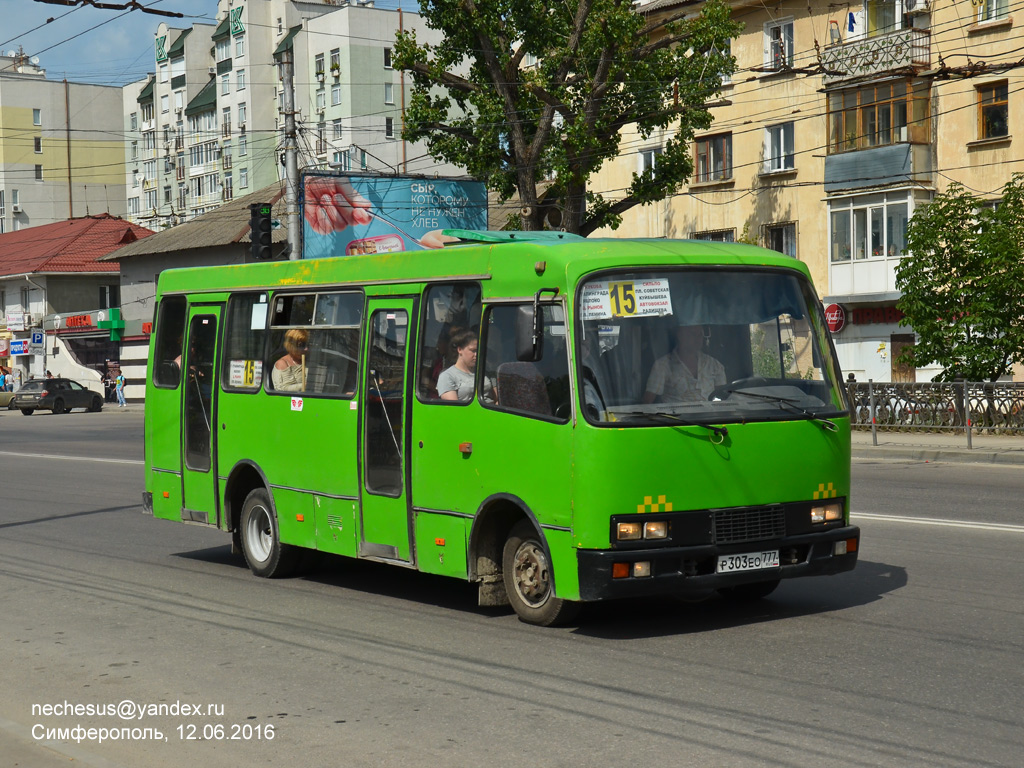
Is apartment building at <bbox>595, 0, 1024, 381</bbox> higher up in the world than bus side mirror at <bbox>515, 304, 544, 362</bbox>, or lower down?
higher up

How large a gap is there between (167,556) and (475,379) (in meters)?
4.99

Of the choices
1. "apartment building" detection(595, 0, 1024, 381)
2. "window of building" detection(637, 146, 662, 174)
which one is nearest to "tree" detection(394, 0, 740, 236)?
"apartment building" detection(595, 0, 1024, 381)

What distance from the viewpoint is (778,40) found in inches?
1603

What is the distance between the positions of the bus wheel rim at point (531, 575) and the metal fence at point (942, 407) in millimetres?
16573

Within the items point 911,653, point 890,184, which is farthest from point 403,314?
point 890,184

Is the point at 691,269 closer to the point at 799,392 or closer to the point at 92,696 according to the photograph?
the point at 799,392

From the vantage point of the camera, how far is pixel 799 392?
8062mm

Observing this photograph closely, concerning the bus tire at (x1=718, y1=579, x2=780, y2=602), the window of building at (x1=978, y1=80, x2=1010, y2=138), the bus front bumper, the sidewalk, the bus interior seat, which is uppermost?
the window of building at (x1=978, y1=80, x2=1010, y2=138)

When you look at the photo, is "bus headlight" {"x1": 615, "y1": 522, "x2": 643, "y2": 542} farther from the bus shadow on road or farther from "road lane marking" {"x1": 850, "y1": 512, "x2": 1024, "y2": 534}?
"road lane marking" {"x1": 850, "y1": 512, "x2": 1024, "y2": 534}

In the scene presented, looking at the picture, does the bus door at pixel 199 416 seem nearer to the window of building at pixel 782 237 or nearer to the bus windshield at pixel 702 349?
Answer: the bus windshield at pixel 702 349

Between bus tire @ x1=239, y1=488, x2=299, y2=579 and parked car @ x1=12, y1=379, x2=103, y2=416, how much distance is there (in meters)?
47.1

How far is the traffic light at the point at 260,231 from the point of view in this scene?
26547 mm

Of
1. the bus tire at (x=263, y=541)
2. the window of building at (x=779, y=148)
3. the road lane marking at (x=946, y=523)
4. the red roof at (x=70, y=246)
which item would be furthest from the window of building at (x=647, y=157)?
the red roof at (x=70, y=246)

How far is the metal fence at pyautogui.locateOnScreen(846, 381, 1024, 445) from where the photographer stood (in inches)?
937
